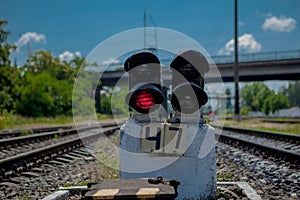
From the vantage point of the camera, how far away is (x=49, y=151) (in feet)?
26.2

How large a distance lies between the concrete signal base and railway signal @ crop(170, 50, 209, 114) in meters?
0.17

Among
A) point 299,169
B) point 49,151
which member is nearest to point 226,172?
point 299,169

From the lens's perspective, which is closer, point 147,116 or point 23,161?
point 147,116

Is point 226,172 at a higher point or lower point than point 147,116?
lower

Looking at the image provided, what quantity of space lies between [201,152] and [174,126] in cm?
29

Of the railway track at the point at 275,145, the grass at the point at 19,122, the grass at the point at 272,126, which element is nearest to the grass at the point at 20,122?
the grass at the point at 19,122

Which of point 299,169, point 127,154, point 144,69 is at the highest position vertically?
point 144,69

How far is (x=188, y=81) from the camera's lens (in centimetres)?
288

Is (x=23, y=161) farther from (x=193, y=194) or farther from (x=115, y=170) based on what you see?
(x=193, y=194)

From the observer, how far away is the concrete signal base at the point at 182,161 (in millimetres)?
2688

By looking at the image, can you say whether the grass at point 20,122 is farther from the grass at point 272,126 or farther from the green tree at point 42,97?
the grass at point 272,126

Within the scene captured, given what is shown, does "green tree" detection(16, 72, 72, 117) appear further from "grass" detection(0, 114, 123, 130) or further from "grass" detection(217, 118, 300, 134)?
"grass" detection(217, 118, 300, 134)

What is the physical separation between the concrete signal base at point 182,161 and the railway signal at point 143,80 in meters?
0.23

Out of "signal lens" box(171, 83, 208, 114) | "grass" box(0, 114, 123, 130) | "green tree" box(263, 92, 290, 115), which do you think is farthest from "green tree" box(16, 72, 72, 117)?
"green tree" box(263, 92, 290, 115)
